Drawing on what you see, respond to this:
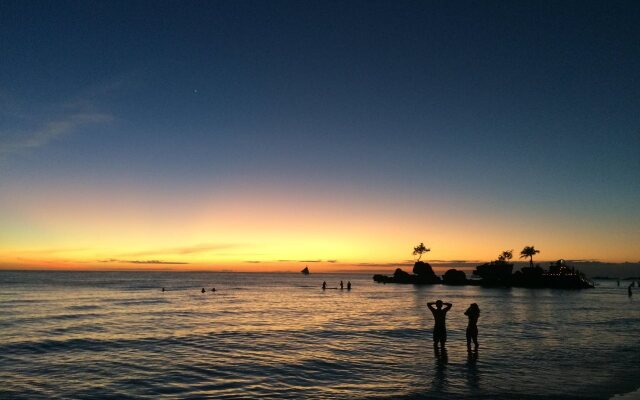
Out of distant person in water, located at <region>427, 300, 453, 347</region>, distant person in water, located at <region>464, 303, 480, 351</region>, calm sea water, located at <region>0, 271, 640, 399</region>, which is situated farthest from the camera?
distant person in water, located at <region>464, 303, 480, 351</region>

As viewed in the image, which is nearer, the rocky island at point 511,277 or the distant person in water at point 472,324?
the distant person in water at point 472,324

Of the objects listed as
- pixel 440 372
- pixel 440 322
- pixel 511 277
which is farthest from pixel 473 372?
pixel 511 277

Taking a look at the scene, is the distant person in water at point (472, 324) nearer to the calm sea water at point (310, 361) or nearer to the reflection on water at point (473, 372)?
the reflection on water at point (473, 372)

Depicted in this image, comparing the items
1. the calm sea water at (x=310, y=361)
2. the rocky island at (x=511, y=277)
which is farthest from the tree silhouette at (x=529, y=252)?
the calm sea water at (x=310, y=361)

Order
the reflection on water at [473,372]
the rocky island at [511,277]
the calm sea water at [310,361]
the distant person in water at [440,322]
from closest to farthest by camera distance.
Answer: the calm sea water at [310,361] < the reflection on water at [473,372] < the distant person in water at [440,322] < the rocky island at [511,277]

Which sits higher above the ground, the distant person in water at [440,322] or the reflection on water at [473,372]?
the distant person in water at [440,322]

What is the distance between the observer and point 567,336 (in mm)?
28172

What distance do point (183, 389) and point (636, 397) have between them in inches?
578

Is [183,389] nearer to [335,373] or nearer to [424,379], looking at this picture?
[335,373]

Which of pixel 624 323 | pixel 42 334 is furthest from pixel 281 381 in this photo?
pixel 624 323

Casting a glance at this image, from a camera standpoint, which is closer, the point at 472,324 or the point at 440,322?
the point at 440,322

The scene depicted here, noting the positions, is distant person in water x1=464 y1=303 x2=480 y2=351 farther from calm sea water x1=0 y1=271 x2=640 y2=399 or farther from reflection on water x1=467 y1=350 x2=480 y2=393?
calm sea water x1=0 y1=271 x2=640 y2=399

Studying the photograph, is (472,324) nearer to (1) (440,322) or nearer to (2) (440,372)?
(1) (440,322)

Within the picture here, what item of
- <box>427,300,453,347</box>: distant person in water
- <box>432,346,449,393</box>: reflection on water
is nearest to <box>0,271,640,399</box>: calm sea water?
<box>432,346,449,393</box>: reflection on water
